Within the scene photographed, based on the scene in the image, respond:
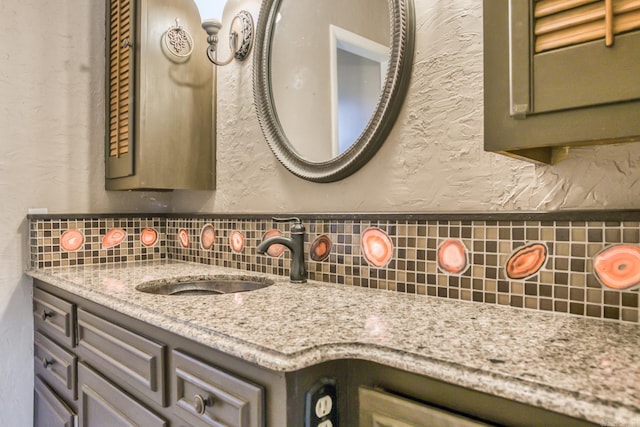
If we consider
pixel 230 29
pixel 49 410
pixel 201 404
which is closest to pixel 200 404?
pixel 201 404

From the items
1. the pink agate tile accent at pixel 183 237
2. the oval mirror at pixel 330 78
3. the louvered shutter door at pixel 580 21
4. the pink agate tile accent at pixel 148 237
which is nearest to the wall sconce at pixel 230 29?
the oval mirror at pixel 330 78

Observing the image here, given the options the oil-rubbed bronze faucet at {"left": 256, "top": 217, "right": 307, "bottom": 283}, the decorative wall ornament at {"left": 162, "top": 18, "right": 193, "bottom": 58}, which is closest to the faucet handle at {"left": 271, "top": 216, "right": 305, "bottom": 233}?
the oil-rubbed bronze faucet at {"left": 256, "top": 217, "right": 307, "bottom": 283}

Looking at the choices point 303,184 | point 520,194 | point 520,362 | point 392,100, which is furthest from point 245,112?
point 520,362

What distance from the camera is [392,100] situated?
1206 millimetres

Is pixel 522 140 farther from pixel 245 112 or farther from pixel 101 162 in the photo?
pixel 101 162

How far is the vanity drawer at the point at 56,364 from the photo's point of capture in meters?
1.43

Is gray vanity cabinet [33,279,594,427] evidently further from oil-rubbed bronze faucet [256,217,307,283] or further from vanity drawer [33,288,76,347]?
oil-rubbed bronze faucet [256,217,307,283]

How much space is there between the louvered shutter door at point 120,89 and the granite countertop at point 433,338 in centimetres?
79

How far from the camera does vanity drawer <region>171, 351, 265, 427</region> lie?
761mm

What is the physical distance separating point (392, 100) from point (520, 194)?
425 mm

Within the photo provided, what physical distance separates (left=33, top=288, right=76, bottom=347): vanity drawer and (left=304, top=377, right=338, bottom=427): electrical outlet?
104 centimetres

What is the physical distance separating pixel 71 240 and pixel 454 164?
1634 millimetres

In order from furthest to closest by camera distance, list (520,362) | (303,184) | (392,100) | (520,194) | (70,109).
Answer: (70,109) < (303,184) < (392,100) < (520,194) < (520,362)

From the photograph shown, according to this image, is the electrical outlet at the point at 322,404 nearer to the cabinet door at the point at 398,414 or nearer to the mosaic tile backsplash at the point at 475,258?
the cabinet door at the point at 398,414
